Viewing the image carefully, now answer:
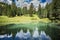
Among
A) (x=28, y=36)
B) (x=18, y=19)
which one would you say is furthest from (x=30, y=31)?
(x=18, y=19)

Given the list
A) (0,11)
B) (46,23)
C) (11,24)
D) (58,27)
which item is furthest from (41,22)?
(0,11)

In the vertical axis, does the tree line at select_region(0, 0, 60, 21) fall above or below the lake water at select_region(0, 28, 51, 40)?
above

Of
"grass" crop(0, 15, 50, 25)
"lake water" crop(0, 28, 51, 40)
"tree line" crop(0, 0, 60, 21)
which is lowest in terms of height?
"lake water" crop(0, 28, 51, 40)

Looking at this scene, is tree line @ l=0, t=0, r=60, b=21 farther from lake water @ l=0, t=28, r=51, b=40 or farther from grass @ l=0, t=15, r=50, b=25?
lake water @ l=0, t=28, r=51, b=40

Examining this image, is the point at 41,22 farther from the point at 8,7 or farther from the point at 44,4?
the point at 8,7

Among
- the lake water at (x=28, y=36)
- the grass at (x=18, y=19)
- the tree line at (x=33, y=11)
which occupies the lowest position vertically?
the lake water at (x=28, y=36)

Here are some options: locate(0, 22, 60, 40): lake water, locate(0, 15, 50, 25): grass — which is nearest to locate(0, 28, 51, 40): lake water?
locate(0, 22, 60, 40): lake water

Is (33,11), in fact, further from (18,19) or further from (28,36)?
(28,36)

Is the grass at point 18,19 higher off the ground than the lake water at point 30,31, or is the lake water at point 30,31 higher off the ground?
the grass at point 18,19

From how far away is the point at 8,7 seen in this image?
1.43 metres

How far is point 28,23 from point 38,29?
0.47ft

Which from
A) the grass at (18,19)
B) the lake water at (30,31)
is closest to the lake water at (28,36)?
the lake water at (30,31)

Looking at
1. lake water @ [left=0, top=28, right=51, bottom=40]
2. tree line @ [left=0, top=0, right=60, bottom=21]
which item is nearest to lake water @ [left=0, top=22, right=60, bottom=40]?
lake water @ [left=0, top=28, right=51, bottom=40]

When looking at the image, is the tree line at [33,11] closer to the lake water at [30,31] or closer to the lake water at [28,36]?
the lake water at [30,31]
